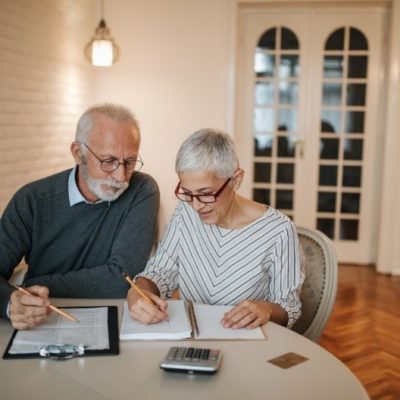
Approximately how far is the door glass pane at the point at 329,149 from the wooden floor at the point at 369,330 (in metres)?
1.03

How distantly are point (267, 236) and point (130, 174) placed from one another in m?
0.56

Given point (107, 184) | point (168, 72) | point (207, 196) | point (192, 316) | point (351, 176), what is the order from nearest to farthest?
point (192, 316), point (207, 196), point (107, 184), point (168, 72), point (351, 176)

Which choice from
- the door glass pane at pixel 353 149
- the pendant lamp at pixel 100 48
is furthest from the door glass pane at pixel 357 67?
the pendant lamp at pixel 100 48

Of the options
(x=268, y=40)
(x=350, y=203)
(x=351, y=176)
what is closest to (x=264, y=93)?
(x=268, y=40)

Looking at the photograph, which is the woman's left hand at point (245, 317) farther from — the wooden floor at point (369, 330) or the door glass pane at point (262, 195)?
the door glass pane at point (262, 195)

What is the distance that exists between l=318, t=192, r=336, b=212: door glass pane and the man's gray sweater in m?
3.48

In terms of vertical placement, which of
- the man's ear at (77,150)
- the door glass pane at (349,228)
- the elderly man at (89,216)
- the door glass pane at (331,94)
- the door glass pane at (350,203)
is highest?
the door glass pane at (331,94)

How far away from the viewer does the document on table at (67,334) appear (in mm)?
1433

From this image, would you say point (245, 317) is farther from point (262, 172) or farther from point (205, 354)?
point (262, 172)

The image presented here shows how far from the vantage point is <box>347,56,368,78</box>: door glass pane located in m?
5.17

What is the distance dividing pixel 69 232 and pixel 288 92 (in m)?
3.63

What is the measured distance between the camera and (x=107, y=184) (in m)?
2.04

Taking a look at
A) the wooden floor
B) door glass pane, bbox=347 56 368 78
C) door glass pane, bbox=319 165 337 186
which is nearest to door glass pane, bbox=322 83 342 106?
door glass pane, bbox=347 56 368 78

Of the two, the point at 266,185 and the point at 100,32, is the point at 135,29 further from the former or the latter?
the point at 266,185
